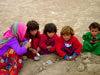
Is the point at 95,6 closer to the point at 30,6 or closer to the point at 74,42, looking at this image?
the point at 30,6

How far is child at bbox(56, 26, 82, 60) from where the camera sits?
3143 mm

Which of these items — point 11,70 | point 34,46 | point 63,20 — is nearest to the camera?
point 11,70

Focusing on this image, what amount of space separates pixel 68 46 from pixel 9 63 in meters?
1.29

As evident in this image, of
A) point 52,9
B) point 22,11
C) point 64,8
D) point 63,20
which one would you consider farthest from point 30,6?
point 63,20

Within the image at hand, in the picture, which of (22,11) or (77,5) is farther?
(77,5)

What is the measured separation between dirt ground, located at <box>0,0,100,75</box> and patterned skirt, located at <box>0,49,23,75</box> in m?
0.18

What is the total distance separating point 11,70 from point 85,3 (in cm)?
522

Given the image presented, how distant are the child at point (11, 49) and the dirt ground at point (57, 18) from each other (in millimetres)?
239

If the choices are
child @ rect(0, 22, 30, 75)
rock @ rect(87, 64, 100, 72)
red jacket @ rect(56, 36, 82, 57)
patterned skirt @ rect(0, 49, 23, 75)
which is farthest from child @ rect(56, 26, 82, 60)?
patterned skirt @ rect(0, 49, 23, 75)

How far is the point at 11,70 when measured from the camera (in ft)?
8.96

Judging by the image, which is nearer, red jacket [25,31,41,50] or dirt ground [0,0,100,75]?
dirt ground [0,0,100,75]

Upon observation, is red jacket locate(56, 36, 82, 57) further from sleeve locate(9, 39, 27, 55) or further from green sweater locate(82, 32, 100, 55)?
sleeve locate(9, 39, 27, 55)

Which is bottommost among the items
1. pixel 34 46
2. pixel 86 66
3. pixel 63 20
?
pixel 86 66

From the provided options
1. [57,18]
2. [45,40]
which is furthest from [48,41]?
[57,18]
